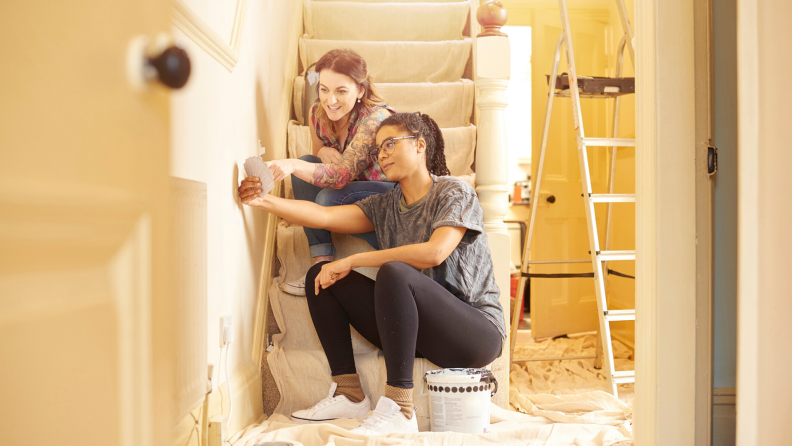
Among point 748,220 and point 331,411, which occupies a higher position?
point 748,220

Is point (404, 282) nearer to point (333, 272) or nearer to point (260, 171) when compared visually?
point (333, 272)

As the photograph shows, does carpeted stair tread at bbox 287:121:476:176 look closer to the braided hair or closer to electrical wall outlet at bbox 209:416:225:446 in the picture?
the braided hair

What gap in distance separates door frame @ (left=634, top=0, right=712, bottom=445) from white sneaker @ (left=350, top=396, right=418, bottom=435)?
0.68 meters

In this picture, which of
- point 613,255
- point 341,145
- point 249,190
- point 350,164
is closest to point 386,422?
point 249,190

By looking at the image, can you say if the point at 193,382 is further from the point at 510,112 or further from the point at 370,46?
the point at 510,112

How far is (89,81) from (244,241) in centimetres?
100

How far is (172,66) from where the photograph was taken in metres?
1.09

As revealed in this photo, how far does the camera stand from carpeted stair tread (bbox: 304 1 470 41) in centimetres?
300

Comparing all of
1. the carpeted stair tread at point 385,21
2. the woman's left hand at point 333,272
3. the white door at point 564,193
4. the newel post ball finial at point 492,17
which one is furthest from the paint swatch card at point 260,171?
the white door at point 564,193

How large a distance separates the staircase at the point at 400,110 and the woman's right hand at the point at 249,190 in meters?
0.45

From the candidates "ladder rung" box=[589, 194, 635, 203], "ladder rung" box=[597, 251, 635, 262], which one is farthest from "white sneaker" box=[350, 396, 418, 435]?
→ "ladder rung" box=[589, 194, 635, 203]

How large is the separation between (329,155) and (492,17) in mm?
787

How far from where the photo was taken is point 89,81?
758mm

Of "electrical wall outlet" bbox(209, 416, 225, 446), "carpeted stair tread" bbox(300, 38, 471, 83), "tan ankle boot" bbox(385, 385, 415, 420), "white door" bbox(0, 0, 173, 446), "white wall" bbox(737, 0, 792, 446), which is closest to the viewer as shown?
"white door" bbox(0, 0, 173, 446)
